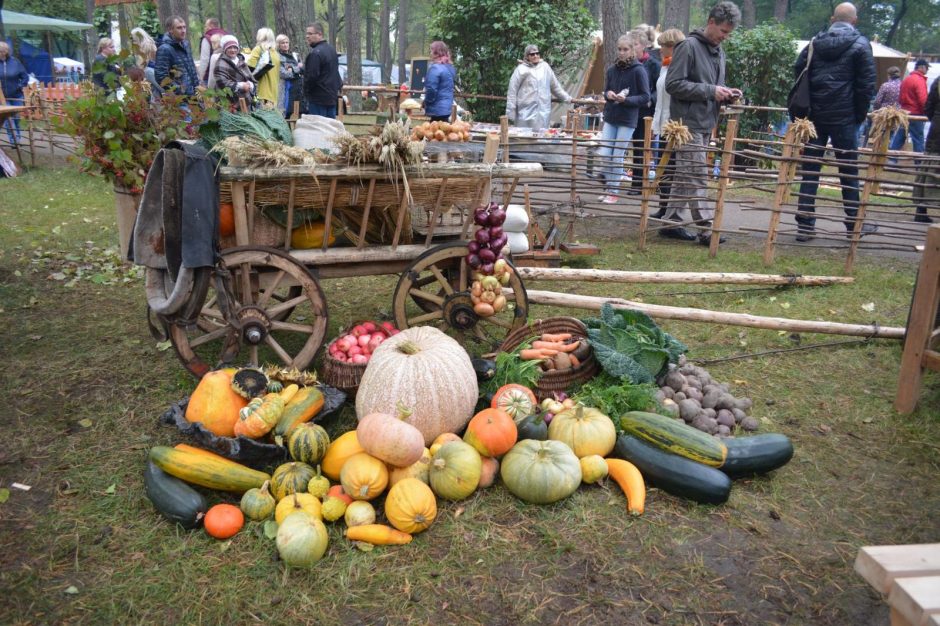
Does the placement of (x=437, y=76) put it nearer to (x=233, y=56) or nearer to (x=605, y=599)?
(x=233, y=56)

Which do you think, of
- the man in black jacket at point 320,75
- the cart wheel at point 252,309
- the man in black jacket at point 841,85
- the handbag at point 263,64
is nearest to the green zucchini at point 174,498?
the cart wheel at point 252,309

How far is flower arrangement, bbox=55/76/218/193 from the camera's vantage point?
14.5ft

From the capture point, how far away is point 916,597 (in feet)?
5.41

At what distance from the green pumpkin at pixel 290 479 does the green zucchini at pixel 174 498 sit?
0.31 meters

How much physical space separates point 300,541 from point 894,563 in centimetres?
200

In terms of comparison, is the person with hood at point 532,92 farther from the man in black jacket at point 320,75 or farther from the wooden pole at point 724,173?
the wooden pole at point 724,173

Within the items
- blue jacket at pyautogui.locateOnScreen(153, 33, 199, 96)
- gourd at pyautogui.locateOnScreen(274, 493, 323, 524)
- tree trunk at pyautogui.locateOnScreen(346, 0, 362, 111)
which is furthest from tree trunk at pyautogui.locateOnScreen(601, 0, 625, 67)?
gourd at pyautogui.locateOnScreen(274, 493, 323, 524)

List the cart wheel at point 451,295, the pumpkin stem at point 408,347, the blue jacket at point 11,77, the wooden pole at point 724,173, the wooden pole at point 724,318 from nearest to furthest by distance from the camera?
the pumpkin stem at point 408,347 < the cart wheel at point 451,295 < the wooden pole at point 724,318 < the wooden pole at point 724,173 < the blue jacket at point 11,77

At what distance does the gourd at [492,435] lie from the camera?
10.5 feet

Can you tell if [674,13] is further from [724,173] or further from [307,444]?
[307,444]

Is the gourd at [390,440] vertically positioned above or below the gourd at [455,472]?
above

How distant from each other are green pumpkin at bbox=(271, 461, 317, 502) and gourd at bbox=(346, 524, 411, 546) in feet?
1.17

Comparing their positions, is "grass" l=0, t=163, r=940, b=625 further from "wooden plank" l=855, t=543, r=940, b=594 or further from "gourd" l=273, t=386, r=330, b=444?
"wooden plank" l=855, t=543, r=940, b=594

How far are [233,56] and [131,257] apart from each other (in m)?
6.50
